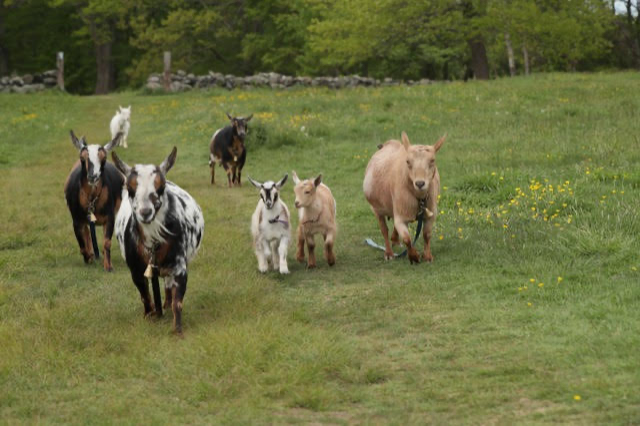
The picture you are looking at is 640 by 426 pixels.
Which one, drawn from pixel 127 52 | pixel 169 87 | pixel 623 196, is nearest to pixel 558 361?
pixel 623 196

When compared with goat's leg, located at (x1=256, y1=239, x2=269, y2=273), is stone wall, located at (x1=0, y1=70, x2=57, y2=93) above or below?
above

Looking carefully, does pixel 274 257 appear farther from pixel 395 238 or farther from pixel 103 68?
pixel 103 68

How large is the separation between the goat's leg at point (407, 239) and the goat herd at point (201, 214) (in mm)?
13

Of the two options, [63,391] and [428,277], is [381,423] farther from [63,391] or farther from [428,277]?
[428,277]

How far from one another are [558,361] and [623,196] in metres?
6.32

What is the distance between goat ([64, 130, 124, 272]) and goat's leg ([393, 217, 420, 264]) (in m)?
3.81

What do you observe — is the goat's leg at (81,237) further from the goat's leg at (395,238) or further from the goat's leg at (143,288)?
the goat's leg at (395,238)

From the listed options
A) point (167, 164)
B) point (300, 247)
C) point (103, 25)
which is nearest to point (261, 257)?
point (300, 247)

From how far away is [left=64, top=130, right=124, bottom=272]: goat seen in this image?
1063 cm

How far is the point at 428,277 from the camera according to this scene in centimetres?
956

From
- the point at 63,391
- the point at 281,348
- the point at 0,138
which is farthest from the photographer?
the point at 0,138

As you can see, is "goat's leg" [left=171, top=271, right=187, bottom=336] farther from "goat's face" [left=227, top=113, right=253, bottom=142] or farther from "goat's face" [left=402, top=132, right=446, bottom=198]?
"goat's face" [left=227, top=113, right=253, bottom=142]

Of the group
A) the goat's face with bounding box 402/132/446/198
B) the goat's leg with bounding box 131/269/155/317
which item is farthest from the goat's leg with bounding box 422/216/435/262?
the goat's leg with bounding box 131/269/155/317

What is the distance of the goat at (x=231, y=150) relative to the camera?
17500mm
